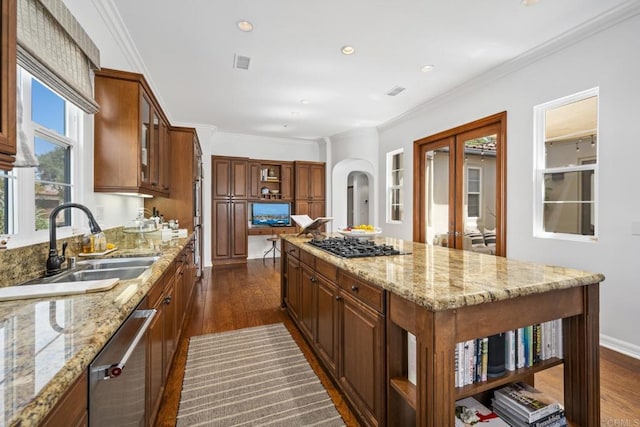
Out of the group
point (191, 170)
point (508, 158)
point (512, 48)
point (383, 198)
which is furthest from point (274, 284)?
point (512, 48)

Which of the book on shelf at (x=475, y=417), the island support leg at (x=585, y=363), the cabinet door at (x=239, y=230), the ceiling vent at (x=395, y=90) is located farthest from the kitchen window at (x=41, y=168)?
the cabinet door at (x=239, y=230)

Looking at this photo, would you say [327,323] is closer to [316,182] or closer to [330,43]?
[330,43]

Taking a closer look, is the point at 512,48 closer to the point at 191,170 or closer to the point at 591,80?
the point at 591,80

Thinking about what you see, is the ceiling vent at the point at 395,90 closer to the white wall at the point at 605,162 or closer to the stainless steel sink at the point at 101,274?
the white wall at the point at 605,162

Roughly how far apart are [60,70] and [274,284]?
366 centimetres

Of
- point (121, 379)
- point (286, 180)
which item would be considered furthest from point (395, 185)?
point (121, 379)

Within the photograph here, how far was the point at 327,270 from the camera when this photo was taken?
2.01 meters

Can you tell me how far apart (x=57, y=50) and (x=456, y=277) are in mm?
2428

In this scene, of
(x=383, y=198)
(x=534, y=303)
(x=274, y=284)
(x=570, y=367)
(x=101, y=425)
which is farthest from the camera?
(x=383, y=198)

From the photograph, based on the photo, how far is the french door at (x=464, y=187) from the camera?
143 inches

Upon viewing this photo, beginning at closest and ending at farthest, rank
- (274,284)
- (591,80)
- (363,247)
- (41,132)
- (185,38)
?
1. (41,132)
2. (363,247)
3. (591,80)
4. (185,38)
5. (274,284)

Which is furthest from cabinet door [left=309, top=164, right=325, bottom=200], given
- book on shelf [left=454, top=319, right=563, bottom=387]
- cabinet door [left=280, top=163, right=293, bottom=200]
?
book on shelf [left=454, top=319, right=563, bottom=387]

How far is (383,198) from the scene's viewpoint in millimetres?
5902

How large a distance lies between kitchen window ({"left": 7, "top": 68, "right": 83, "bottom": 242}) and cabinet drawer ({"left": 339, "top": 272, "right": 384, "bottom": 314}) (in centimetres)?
159
